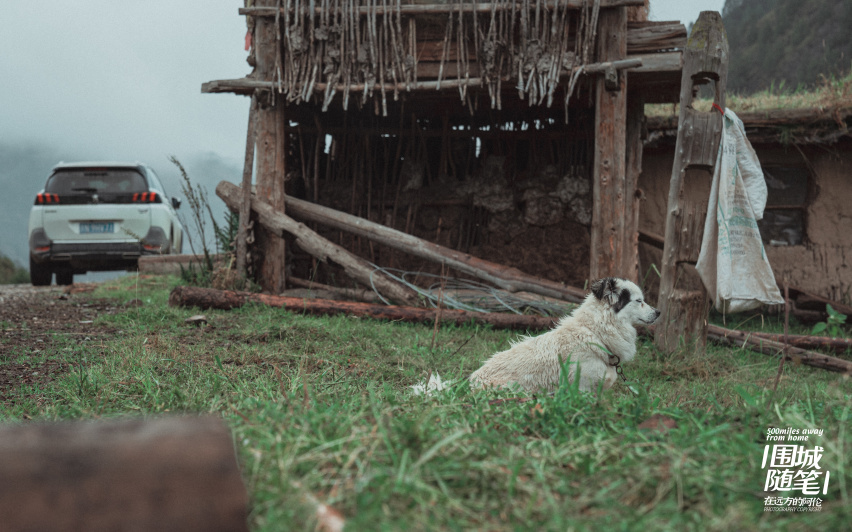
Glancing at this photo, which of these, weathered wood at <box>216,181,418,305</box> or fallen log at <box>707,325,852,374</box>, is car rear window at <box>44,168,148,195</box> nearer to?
weathered wood at <box>216,181,418,305</box>

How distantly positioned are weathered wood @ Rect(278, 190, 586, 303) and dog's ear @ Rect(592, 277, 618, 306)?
256 centimetres

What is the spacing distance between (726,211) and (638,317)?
5.34 feet

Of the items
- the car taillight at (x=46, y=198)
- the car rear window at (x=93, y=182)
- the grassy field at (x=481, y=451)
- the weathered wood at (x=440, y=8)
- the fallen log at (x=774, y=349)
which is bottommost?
the fallen log at (x=774, y=349)

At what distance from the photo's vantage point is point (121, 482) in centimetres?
136

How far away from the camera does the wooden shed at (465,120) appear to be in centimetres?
723

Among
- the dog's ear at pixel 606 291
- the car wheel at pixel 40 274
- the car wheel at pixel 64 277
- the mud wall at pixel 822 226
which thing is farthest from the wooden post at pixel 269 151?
the car wheel at pixel 64 277

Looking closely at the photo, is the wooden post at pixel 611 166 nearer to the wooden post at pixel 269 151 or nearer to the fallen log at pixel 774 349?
the fallen log at pixel 774 349

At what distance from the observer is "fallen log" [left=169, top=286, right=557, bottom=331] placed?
6387mm

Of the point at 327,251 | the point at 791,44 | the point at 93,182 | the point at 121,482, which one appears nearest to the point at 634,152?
the point at 327,251

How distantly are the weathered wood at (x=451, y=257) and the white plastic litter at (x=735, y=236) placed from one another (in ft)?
5.83

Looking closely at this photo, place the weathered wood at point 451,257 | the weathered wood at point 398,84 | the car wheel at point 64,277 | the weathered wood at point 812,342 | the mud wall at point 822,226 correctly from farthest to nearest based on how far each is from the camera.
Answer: the car wheel at point 64,277, the mud wall at point 822,226, the weathered wood at point 451,257, the weathered wood at point 398,84, the weathered wood at point 812,342

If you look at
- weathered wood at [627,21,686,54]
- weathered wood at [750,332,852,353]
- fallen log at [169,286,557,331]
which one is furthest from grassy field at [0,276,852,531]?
weathered wood at [627,21,686,54]

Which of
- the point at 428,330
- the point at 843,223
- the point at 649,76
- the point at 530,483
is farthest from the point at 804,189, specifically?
the point at 530,483

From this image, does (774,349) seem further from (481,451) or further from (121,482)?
(121,482)
